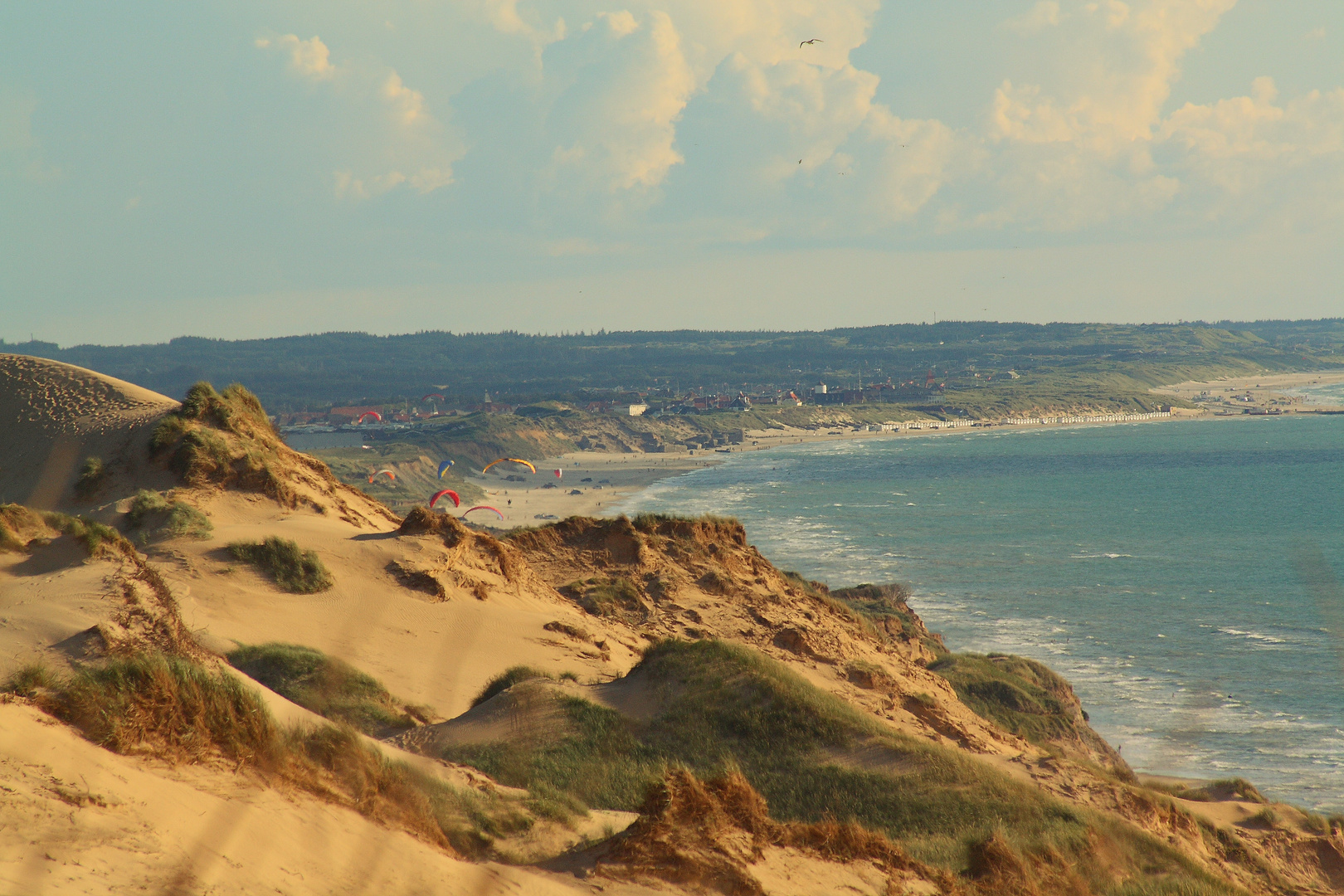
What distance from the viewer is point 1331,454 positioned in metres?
122

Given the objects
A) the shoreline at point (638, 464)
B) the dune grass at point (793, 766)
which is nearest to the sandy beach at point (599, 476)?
the shoreline at point (638, 464)

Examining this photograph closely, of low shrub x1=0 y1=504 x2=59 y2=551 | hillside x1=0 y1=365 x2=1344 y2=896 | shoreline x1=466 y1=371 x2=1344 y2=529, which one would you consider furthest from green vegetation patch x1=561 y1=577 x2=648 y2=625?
shoreline x1=466 y1=371 x2=1344 y2=529

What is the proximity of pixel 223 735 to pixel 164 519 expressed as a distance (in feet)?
44.1

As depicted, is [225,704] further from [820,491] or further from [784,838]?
[820,491]

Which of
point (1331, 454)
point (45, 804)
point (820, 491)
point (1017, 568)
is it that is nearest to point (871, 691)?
point (45, 804)

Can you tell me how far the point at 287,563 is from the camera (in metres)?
19.6

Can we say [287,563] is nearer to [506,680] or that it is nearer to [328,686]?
[328,686]

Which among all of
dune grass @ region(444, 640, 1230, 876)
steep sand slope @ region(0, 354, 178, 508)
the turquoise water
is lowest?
the turquoise water

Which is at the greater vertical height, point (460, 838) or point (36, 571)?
point (36, 571)

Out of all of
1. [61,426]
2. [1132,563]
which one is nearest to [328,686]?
[61,426]

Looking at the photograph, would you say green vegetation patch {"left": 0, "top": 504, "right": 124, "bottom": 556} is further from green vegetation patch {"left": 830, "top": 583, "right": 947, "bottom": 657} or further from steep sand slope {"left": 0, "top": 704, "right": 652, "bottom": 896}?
green vegetation patch {"left": 830, "top": 583, "right": 947, "bottom": 657}

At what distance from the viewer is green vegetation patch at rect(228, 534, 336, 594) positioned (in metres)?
19.2

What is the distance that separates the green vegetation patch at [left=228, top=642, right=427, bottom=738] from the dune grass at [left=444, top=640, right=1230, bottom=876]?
194cm

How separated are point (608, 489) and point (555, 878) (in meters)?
100
